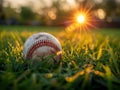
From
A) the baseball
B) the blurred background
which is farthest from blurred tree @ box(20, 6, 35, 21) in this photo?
the baseball

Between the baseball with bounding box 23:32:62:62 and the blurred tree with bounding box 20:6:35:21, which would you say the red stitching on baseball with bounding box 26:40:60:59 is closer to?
the baseball with bounding box 23:32:62:62

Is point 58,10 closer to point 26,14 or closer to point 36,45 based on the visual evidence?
point 26,14

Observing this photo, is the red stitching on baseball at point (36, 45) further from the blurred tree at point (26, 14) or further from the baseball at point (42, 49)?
the blurred tree at point (26, 14)

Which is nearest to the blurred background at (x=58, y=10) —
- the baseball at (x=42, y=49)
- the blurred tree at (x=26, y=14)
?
the blurred tree at (x=26, y=14)

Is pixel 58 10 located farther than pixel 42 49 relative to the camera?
Yes

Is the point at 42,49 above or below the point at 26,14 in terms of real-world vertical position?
below

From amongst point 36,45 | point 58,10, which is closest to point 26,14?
point 58,10

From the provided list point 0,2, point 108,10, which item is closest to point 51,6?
point 108,10

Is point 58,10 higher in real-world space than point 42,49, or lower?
higher

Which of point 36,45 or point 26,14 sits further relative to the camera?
point 26,14

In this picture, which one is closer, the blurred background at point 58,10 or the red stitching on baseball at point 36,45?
the red stitching on baseball at point 36,45

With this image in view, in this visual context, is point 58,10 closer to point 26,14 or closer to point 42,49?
point 26,14
